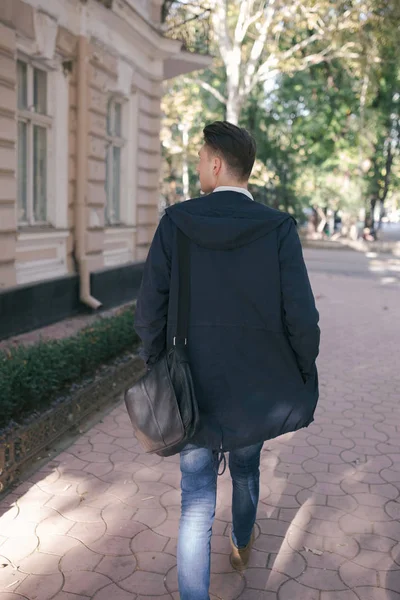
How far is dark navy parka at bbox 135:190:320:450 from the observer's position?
2240mm

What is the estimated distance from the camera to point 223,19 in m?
16.1

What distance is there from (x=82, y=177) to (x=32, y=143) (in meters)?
1.00

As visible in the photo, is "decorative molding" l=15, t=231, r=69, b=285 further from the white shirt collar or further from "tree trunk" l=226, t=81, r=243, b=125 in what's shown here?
"tree trunk" l=226, t=81, r=243, b=125

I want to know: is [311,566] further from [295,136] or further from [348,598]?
[295,136]

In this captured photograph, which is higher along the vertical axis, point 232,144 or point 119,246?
point 232,144

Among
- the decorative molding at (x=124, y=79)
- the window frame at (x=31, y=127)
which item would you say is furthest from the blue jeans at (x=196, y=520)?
the decorative molding at (x=124, y=79)

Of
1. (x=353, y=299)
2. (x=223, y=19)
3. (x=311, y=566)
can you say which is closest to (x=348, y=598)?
(x=311, y=566)

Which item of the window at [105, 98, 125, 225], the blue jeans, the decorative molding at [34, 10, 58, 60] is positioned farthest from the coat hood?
the window at [105, 98, 125, 225]

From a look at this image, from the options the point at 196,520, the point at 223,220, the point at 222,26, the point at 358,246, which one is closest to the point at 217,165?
the point at 223,220

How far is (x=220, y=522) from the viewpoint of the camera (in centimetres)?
348

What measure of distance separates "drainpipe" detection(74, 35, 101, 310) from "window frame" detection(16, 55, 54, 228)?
1.66ft

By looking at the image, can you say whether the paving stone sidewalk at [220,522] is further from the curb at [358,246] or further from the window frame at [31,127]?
the curb at [358,246]

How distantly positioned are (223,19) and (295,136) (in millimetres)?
14153

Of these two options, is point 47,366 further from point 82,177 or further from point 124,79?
point 124,79
